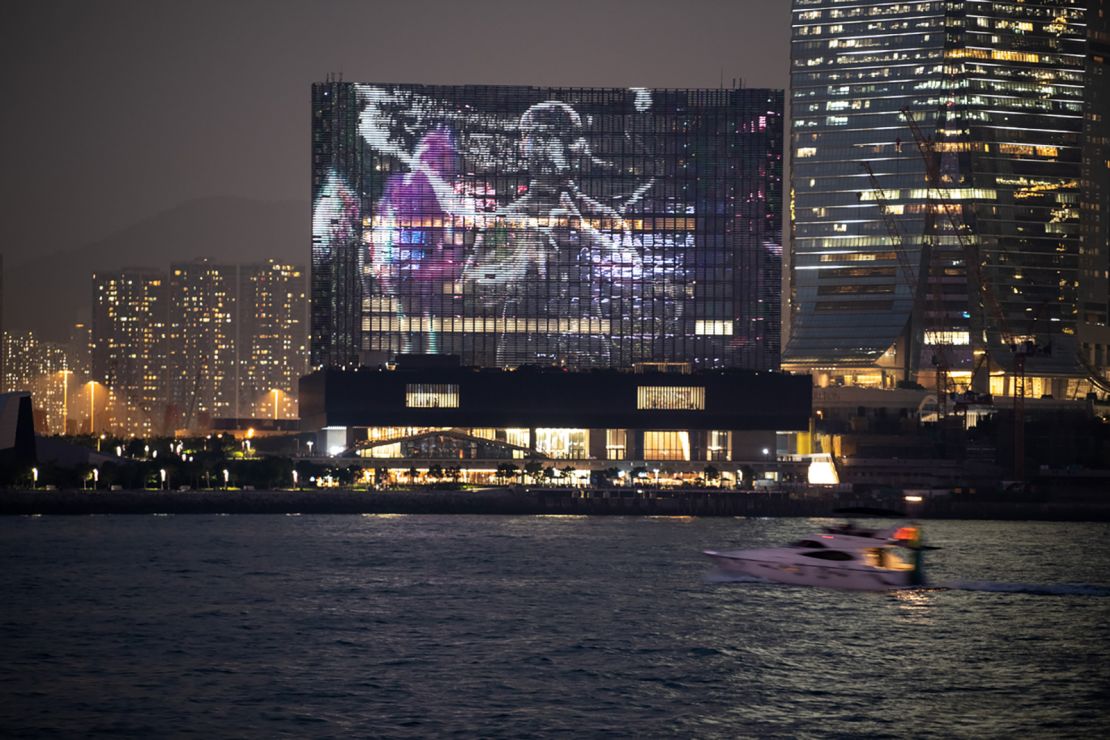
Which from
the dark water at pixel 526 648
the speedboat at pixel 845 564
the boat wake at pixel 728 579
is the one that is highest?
the speedboat at pixel 845 564

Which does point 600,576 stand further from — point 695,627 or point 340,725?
point 340,725

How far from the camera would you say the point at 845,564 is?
131125mm

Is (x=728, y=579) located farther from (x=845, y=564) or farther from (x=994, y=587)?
(x=994, y=587)

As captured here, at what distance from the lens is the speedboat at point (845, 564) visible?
13138 centimetres

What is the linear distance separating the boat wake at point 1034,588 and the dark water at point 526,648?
0.87ft

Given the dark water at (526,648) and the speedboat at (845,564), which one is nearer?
the dark water at (526,648)

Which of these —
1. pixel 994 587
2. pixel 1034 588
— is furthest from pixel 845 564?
pixel 1034 588

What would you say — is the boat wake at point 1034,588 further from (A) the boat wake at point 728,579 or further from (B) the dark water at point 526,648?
(A) the boat wake at point 728,579

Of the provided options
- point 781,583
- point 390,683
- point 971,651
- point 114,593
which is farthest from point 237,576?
point 971,651

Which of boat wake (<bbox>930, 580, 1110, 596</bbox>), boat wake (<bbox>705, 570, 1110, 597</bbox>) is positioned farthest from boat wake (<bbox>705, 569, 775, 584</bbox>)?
boat wake (<bbox>930, 580, 1110, 596</bbox>)

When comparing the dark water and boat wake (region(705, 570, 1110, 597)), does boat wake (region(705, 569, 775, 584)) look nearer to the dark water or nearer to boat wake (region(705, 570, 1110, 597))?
boat wake (region(705, 570, 1110, 597))

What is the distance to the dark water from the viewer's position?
266 feet

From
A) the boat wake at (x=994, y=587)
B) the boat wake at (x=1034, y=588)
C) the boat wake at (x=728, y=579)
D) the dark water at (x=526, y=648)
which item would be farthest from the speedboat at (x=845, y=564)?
the boat wake at (x=1034, y=588)

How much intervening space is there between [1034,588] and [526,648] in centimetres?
4710
